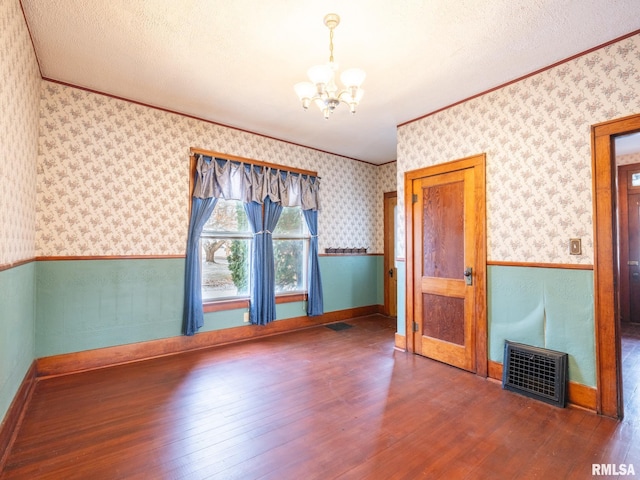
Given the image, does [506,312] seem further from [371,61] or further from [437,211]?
[371,61]

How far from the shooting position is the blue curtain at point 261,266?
427 centimetres

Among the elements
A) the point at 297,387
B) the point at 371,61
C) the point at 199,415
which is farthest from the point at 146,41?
the point at 297,387

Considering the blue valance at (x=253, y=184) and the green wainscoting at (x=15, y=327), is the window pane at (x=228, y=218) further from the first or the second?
the green wainscoting at (x=15, y=327)

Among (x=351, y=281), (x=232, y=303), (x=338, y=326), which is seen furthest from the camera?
(x=351, y=281)

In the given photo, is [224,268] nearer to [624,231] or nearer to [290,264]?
[290,264]

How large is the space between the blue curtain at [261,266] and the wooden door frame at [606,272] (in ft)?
11.4

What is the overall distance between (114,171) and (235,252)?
1.68m

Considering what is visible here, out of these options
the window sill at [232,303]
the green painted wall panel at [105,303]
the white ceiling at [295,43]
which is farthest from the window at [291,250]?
the white ceiling at [295,43]

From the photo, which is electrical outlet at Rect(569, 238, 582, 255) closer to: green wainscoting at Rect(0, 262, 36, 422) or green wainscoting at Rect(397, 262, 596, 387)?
green wainscoting at Rect(397, 262, 596, 387)

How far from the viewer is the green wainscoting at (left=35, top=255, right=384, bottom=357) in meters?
3.02

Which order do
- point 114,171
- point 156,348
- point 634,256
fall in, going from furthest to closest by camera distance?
point 634,256, point 156,348, point 114,171

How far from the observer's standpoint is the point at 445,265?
3465 millimetres

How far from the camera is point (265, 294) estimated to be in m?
4.32

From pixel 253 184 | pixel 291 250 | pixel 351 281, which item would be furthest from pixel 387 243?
pixel 253 184
